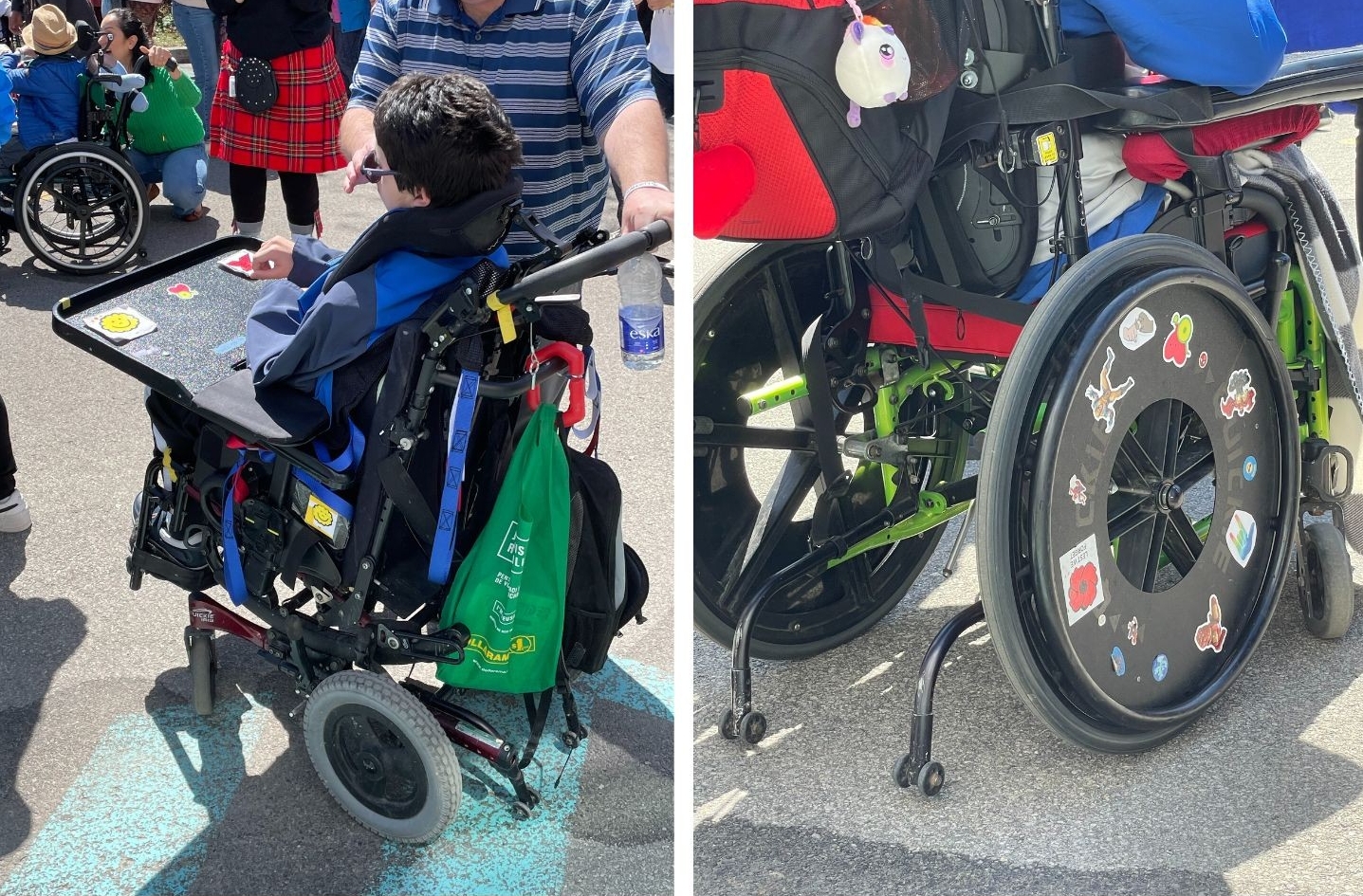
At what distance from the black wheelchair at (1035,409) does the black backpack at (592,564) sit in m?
0.20

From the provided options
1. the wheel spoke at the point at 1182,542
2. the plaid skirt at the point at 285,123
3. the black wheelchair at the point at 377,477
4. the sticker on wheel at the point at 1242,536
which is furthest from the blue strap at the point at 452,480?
the plaid skirt at the point at 285,123

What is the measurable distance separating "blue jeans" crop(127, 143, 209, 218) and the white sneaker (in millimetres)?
2668

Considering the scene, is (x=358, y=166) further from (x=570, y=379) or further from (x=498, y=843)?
(x=498, y=843)

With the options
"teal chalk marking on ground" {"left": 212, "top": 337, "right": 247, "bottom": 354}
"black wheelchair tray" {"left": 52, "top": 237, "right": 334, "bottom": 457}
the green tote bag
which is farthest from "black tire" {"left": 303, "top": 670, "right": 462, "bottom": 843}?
"teal chalk marking on ground" {"left": 212, "top": 337, "right": 247, "bottom": 354}

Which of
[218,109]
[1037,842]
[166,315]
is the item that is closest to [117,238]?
[218,109]

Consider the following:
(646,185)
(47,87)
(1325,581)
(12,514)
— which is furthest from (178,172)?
(1325,581)

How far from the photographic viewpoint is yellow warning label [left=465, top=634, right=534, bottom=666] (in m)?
2.27

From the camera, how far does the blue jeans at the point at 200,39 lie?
6199mm

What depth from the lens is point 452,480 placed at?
7.10ft

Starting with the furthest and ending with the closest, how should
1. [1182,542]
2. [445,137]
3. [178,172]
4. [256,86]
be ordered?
[178,172] → [256,86] → [1182,542] → [445,137]

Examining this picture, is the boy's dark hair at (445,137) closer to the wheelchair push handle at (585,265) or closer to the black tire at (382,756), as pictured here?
the wheelchair push handle at (585,265)

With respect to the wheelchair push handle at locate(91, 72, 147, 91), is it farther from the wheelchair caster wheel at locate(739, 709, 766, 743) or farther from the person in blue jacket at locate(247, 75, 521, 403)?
the wheelchair caster wheel at locate(739, 709, 766, 743)

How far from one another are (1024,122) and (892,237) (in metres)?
0.28

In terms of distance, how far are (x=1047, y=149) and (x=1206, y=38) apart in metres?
0.28
